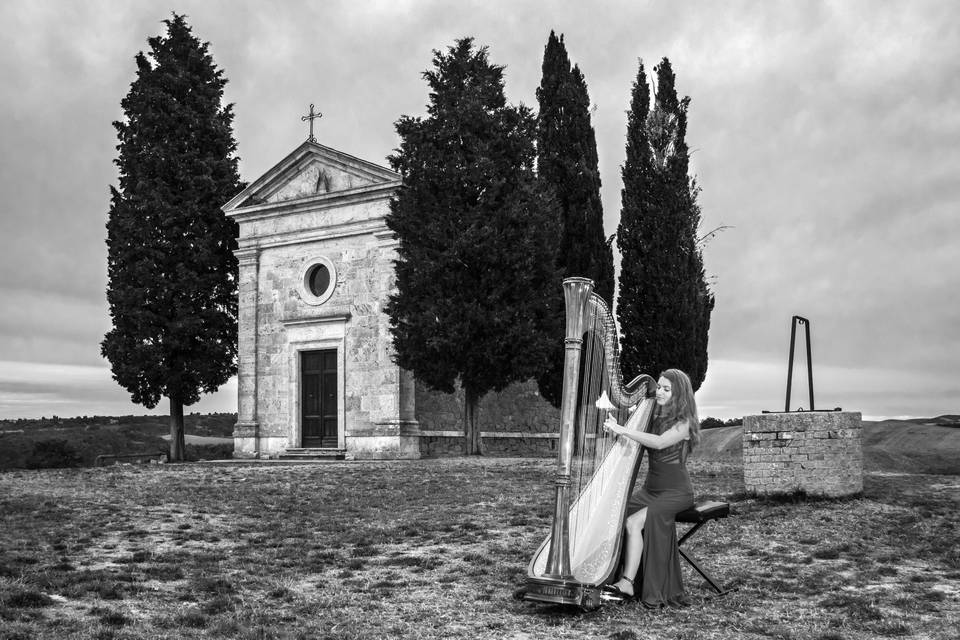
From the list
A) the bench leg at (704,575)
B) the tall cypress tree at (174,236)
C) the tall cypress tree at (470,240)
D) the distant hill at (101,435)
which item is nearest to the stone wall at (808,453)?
the bench leg at (704,575)

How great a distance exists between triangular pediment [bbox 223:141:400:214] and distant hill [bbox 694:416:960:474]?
1070 cm

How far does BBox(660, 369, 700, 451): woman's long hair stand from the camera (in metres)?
6.66

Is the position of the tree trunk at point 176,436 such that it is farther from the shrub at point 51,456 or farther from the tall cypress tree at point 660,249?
the tall cypress tree at point 660,249

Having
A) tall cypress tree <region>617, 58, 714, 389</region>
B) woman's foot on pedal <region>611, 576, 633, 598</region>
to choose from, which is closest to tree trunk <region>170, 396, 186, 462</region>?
tall cypress tree <region>617, 58, 714, 389</region>

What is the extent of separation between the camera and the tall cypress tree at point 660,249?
23922mm

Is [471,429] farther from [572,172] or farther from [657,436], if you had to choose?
[657,436]

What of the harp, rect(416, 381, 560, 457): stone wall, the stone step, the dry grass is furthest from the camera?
rect(416, 381, 560, 457): stone wall

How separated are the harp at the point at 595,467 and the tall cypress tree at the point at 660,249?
16653mm

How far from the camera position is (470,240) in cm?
2027

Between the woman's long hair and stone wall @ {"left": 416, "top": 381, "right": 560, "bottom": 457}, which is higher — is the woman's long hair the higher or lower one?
the higher one

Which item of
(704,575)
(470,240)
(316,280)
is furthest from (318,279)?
(704,575)

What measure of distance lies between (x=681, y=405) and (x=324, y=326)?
1819 centimetres

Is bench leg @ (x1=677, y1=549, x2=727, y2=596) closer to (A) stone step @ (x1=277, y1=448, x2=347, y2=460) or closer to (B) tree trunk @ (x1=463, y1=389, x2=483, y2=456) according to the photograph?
(B) tree trunk @ (x1=463, y1=389, x2=483, y2=456)

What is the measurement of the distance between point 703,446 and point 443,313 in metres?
9.96
